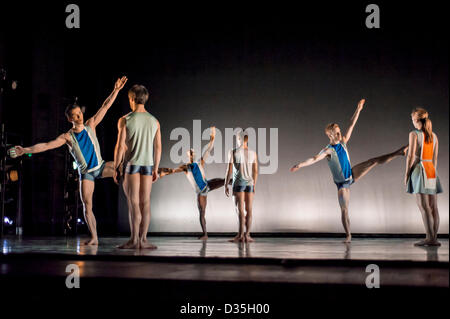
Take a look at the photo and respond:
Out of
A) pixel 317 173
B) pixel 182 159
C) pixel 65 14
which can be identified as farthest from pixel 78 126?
pixel 65 14

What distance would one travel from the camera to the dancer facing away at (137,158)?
4.51 meters

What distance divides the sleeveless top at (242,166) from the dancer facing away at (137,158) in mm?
2143

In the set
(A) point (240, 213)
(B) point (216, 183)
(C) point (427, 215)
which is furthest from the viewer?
(B) point (216, 183)

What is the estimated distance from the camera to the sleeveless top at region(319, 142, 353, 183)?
6.29 meters

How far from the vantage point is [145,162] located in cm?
453

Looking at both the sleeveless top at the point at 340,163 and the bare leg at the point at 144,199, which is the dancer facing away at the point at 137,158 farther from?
the sleeveless top at the point at 340,163

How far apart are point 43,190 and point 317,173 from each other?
5.14m

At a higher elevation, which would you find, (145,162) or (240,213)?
(145,162)

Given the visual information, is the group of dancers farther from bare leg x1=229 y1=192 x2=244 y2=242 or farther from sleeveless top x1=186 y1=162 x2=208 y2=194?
sleeveless top x1=186 y1=162 x2=208 y2=194

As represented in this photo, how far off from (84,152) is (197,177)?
2.96m

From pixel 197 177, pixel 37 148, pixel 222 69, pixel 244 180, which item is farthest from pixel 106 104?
pixel 222 69

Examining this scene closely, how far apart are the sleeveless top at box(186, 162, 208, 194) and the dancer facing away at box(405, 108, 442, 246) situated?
10.8ft

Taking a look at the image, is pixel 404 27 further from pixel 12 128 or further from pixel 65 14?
pixel 12 128

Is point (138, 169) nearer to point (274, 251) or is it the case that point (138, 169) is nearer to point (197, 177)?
point (274, 251)
